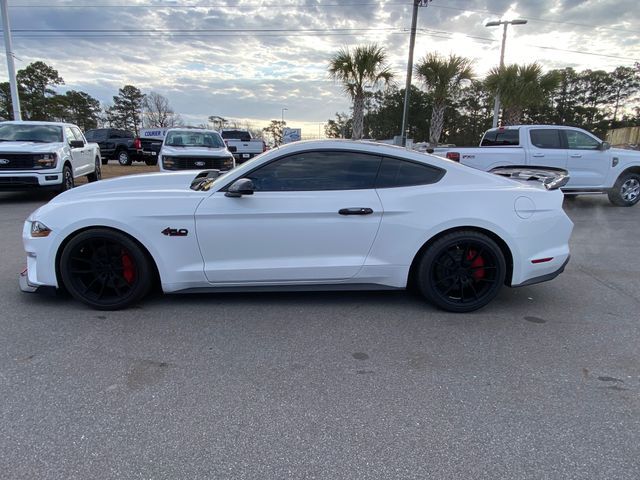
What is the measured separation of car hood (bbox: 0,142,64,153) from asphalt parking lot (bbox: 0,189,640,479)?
21.6 feet

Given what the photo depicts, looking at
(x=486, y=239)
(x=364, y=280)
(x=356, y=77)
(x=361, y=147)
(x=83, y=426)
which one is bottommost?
(x=83, y=426)

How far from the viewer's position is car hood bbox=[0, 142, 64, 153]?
9.10 meters

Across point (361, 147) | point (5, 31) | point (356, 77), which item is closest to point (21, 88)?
point (5, 31)

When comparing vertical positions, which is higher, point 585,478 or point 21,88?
point 21,88

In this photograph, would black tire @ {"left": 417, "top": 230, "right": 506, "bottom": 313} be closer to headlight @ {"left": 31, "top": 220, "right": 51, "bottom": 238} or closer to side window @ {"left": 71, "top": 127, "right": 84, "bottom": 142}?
headlight @ {"left": 31, "top": 220, "right": 51, "bottom": 238}

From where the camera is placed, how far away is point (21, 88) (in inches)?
1751

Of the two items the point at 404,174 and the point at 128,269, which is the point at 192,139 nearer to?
the point at 128,269

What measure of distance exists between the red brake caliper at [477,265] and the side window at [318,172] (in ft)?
3.60

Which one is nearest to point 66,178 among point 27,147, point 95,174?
point 27,147

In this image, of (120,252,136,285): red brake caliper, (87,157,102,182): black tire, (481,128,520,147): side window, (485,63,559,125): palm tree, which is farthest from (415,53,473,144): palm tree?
(120,252,136,285): red brake caliper

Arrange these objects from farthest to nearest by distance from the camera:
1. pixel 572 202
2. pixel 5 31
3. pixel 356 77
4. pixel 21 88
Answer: pixel 21 88 → pixel 356 77 → pixel 5 31 → pixel 572 202

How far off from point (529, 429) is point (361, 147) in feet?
8.28

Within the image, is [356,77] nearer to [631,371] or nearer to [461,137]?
[631,371]

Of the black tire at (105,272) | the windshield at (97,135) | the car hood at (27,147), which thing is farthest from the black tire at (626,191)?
the windshield at (97,135)
